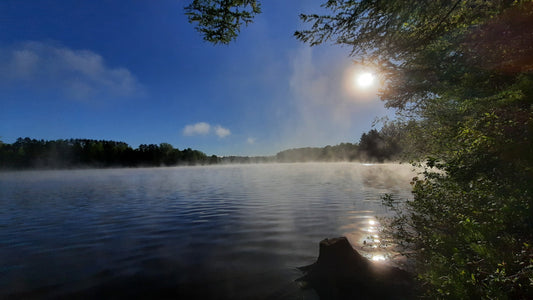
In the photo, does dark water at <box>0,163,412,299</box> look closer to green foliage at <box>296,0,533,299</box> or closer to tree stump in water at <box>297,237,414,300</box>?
tree stump in water at <box>297,237,414,300</box>

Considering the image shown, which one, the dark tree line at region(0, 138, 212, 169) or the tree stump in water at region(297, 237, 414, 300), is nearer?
the tree stump in water at region(297, 237, 414, 300)

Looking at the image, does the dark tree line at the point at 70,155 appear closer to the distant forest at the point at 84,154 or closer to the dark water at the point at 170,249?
the distant forest at the point at 84,154

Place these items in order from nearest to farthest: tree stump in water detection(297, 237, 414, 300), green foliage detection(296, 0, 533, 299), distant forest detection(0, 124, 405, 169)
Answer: green foliage detection(296, 0, 533, 299)
tree stump in water detection(297, 237, 414, 300)
distant forest detection(0, 124, 405, 169)

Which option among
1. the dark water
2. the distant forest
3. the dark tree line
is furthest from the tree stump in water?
A: the dark tree line

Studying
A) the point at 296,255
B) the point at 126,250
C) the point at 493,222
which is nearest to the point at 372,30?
the point at 493,222

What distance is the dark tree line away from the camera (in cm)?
13300

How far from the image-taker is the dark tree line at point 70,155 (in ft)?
436

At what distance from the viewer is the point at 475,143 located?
5352 mm

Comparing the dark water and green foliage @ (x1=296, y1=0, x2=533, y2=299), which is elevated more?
green foliage @ (x1=296, y1=0, x2=533, y2=299)

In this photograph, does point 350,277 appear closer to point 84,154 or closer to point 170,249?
point 170,249

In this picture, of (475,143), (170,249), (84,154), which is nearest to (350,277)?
(475,143)

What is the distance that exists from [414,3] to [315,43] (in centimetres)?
339

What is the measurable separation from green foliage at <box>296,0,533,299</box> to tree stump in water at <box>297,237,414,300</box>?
0.66m

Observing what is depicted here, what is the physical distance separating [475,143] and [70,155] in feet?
667
